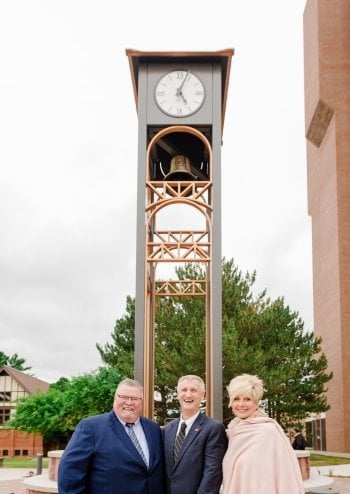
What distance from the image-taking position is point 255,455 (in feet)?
11.5

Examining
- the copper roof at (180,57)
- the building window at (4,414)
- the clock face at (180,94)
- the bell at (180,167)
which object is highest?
the copper roof at (180,57)

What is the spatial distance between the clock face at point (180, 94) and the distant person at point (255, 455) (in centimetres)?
552

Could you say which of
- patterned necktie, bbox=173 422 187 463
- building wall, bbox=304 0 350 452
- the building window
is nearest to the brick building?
the building window

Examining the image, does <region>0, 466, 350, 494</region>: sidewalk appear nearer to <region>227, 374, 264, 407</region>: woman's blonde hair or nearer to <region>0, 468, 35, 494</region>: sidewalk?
<region>0, 468, 35, 494</region>: sidewalk

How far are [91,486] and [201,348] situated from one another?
57.4 feet

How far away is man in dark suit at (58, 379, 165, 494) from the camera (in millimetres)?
3410

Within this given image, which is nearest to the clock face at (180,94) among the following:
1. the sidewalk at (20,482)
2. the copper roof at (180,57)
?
the copper roof at (180,57)

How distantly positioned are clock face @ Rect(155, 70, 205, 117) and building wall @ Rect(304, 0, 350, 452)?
2224cm

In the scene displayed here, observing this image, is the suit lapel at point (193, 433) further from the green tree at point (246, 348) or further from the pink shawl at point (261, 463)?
the green tree at point (246, 348)

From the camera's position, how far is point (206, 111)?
8562mm

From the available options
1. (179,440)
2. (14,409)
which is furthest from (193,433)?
(14,409)

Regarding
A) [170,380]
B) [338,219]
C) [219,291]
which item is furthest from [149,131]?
[338,219]

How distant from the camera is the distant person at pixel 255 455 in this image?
345 cm

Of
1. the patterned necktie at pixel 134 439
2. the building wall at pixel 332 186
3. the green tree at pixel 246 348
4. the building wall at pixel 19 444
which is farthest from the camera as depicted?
the building wall at pixel 19 444
